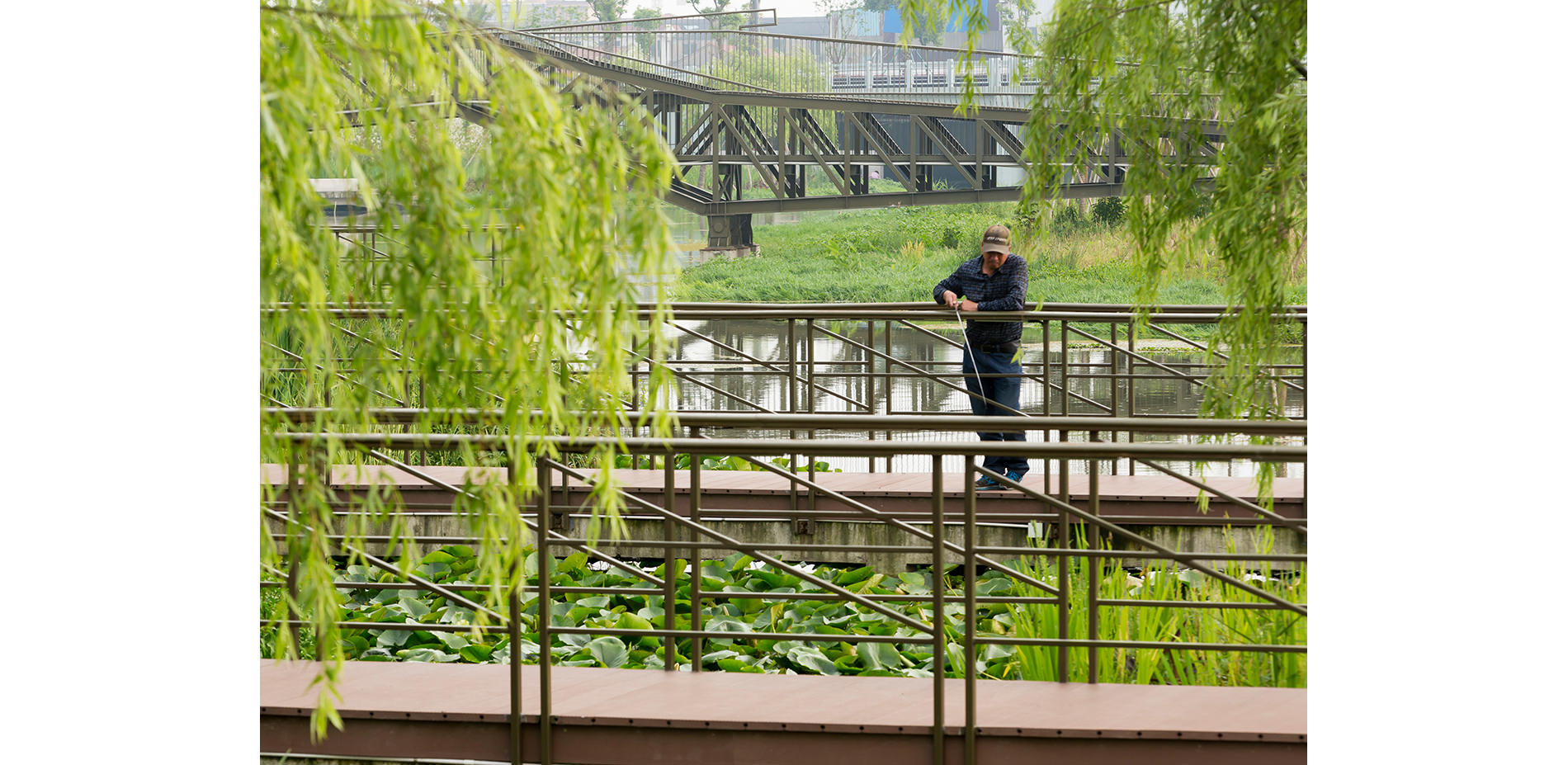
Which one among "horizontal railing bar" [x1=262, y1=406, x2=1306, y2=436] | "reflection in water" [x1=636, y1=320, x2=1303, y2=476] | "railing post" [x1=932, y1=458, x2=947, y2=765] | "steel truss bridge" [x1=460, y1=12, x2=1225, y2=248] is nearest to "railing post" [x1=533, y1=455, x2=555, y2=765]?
"horizontal railing bar" [x1=262, y1=406, x2=1306, y2=436]

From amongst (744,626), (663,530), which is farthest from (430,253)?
(663,530)

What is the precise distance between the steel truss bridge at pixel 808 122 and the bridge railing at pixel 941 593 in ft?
20.5

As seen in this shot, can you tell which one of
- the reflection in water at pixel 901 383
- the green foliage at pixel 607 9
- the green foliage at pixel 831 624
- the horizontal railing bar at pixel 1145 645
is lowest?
the green foliage at pixel 831 624

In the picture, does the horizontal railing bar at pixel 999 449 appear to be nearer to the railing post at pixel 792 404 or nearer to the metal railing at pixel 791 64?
the railing post at pixel 792 404

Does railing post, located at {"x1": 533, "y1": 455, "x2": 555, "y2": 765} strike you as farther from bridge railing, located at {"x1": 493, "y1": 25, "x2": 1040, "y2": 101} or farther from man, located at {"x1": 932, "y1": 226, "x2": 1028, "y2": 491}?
bridge railing, located at {"x1": 493, "y1": 25, "x2": 1040, "y2": 101}

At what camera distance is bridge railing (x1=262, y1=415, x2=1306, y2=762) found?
2.44 metres

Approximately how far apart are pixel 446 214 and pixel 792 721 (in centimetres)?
146

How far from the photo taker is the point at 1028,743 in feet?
8.45

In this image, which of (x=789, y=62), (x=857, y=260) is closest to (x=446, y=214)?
(x=789, y=62)

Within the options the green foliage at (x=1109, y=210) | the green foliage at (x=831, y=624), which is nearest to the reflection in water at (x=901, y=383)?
the green foliage at (x=1109, y=210)

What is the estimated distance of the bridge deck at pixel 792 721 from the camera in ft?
8.37
